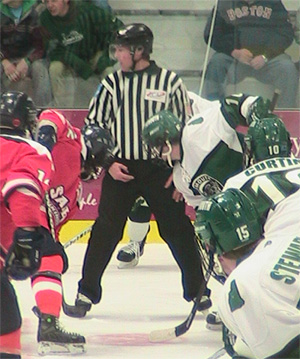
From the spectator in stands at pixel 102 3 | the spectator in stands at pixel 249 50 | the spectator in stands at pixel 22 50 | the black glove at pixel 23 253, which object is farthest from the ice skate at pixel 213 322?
the spectator in stands at pixel 102 3

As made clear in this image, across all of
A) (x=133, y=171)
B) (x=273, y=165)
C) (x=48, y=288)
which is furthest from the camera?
(x=133, y=171)

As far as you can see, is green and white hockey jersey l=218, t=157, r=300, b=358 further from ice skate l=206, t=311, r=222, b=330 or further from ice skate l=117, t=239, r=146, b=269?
ice skate l=117, t=239, r=146, b=269

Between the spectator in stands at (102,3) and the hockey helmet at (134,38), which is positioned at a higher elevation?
the hockey helmet at (134,38)

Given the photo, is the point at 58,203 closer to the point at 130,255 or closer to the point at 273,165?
the point at 130,255

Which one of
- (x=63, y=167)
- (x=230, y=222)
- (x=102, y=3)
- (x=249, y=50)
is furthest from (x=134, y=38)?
(x=230, y=222)

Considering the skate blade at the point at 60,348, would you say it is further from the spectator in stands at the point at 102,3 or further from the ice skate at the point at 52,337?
the spectator in stands at the point at 102,3

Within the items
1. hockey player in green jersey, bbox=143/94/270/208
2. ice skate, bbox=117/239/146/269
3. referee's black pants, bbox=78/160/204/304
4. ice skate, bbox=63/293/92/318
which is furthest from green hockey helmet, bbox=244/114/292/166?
ice skate, bbox=117/239/146/269

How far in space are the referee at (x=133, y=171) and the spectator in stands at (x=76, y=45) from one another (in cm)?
159

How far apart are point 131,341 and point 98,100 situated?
1081 millimetres

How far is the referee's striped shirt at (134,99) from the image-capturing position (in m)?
4.31

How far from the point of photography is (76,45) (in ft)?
19.7

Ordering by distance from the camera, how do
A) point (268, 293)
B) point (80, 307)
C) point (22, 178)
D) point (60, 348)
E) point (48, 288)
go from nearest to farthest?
point (268, 293), point (22, 178), point (48, 288), point (60, 348), point (80, 307)

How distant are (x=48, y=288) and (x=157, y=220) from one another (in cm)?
83

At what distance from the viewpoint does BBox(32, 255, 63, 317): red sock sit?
3.41 meters
